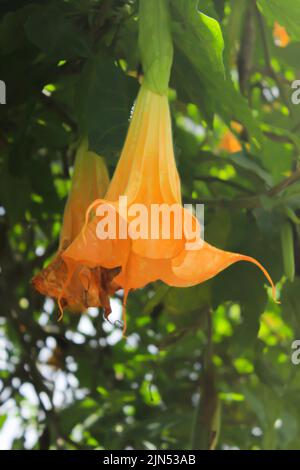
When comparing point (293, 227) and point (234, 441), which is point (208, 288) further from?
point (234, 441)

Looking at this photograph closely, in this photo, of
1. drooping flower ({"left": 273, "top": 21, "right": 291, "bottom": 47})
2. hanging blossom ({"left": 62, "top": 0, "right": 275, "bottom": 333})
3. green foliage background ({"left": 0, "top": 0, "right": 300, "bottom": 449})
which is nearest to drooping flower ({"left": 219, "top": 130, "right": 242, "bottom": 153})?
green foliage background ({"left": 0, "top": 0, "right": 300, "bottom": 449})

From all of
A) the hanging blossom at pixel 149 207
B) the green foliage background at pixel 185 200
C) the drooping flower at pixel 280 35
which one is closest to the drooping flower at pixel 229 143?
the green foliage background at pixel 185 200

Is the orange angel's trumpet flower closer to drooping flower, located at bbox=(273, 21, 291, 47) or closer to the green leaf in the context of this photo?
the green leaf

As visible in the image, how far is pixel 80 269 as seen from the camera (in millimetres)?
785

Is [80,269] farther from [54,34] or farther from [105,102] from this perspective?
[54,34]

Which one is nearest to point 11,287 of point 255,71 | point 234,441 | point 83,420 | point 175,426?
point 83,420

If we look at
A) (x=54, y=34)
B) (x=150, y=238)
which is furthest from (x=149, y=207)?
(x=54, y=34)

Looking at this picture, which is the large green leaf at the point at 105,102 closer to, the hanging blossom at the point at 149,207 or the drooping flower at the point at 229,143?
the hanging blossom at the point at 149,207

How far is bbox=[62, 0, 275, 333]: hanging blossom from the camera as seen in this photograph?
0.64 metres

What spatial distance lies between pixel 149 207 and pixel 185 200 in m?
0.51

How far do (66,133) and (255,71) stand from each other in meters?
0.58

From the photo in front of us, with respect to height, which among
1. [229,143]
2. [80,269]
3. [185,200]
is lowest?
[229,143]

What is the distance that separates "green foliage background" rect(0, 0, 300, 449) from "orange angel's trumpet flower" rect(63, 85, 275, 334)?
10 centimetres

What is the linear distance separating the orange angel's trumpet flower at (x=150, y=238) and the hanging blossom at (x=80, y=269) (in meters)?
0.06
